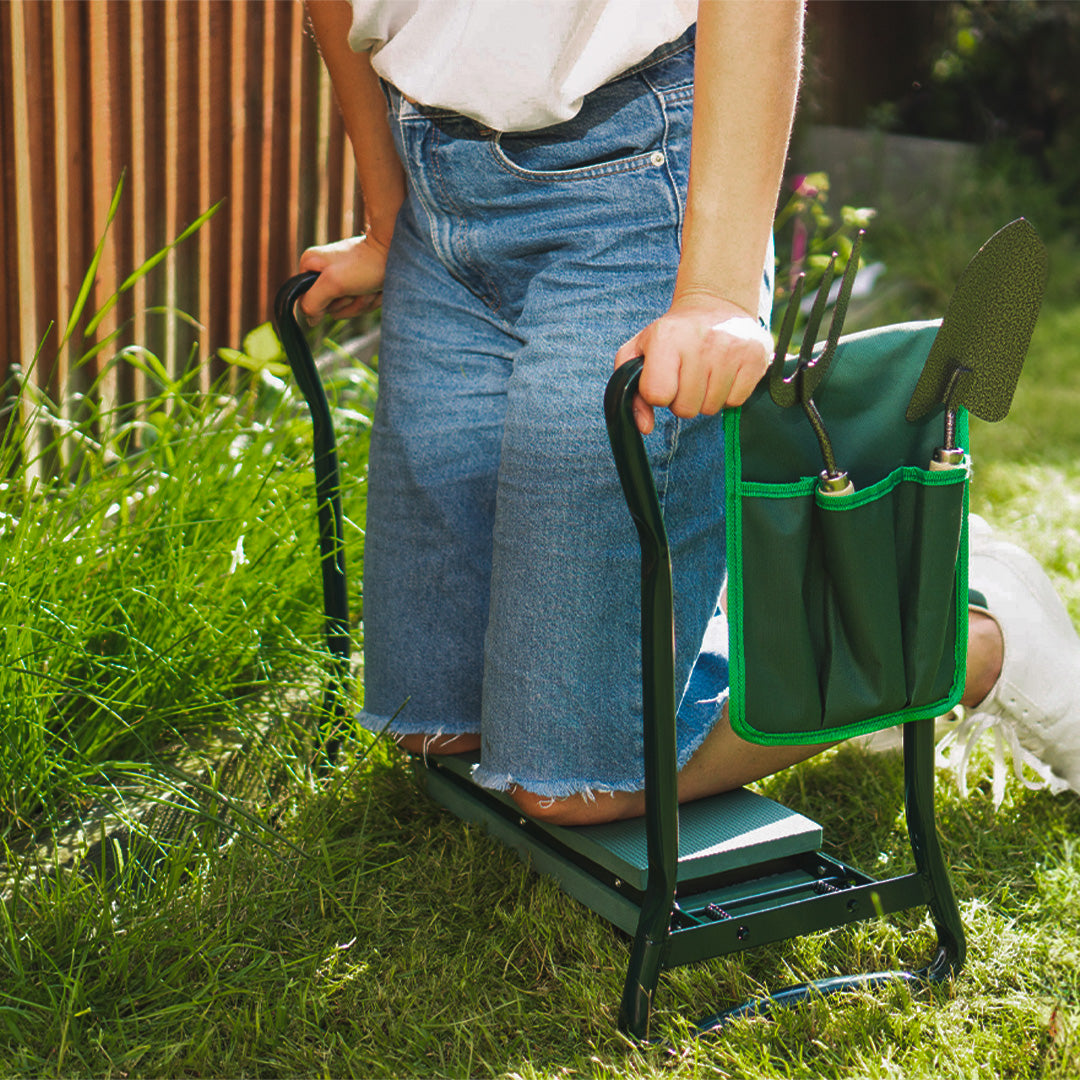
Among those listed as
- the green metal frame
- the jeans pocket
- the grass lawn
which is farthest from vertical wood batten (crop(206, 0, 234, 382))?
the jeans pocket

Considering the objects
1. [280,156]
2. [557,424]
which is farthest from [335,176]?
[557,424]

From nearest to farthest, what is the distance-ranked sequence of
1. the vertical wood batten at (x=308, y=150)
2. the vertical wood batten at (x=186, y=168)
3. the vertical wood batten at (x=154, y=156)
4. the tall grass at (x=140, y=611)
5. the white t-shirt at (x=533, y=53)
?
the white t-shirt at (x=533, y=53) < the tall grass at (x=140, y=611) < the vertical wood batten at (x=154, y=156) < the vertical wood batten at (x=186, y=168) < the vertical wood batten at (x=308, y=150)

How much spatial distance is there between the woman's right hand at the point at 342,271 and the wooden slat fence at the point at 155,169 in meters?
0.51

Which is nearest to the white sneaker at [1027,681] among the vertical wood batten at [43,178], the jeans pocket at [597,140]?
the jeans pocket at [597,140]

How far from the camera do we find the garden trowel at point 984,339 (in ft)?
4.71

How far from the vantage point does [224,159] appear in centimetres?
323

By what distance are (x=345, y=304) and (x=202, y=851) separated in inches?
34.3

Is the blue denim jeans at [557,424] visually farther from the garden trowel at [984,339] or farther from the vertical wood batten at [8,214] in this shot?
the vertical wood batten at [8,214]

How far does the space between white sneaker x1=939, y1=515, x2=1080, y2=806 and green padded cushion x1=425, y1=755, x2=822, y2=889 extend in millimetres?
438

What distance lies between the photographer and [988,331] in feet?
4.83

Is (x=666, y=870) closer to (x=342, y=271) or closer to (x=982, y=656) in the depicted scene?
(x=982, y=656)

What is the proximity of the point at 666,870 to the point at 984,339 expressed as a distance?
0.69 meters

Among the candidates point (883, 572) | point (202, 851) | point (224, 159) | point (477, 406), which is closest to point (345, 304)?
point (477, 406)

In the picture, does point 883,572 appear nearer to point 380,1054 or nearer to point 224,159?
point 380,1054
